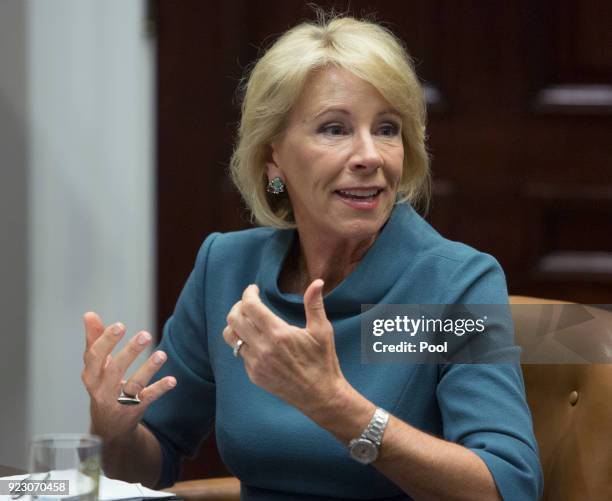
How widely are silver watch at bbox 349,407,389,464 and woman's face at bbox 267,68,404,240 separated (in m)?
0.38

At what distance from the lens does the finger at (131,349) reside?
5.27ft

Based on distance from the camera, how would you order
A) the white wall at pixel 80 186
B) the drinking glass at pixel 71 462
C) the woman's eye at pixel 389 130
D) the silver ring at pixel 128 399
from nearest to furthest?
the drinking glass at pixel 71 462 → the silver ring at pixel 128 399 → the woman's eye at pixel 389 130 → the white wall at pixel 80 186

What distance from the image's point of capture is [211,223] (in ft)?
9.36

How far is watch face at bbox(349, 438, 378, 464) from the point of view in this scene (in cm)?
146

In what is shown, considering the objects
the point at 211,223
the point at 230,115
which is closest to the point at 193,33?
the point at 230,115

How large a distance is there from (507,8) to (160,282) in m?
1.06

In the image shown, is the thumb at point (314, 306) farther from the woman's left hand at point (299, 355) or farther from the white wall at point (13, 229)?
the white wall at point (13, 229)

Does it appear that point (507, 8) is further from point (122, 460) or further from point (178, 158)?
point (122, 460)

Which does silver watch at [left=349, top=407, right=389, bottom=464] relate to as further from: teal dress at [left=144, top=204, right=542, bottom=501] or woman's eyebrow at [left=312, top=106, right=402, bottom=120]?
woman's eyebrow at [left=312, top=106, right=402, bottom=120]

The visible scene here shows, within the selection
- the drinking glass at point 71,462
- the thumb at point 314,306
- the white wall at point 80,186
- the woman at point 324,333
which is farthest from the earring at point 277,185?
the white wall at point 80,186

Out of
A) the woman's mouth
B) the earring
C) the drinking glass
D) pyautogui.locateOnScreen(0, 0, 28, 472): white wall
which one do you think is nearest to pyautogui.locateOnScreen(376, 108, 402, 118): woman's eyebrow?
the woman's mouth

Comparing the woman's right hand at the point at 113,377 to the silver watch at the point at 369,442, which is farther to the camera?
the woman's right hand at the point at 113,377

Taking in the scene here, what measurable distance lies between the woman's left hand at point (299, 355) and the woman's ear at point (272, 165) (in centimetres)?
49

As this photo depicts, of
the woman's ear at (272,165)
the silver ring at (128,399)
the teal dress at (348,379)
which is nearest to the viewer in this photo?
the teal dress at (348,379)
